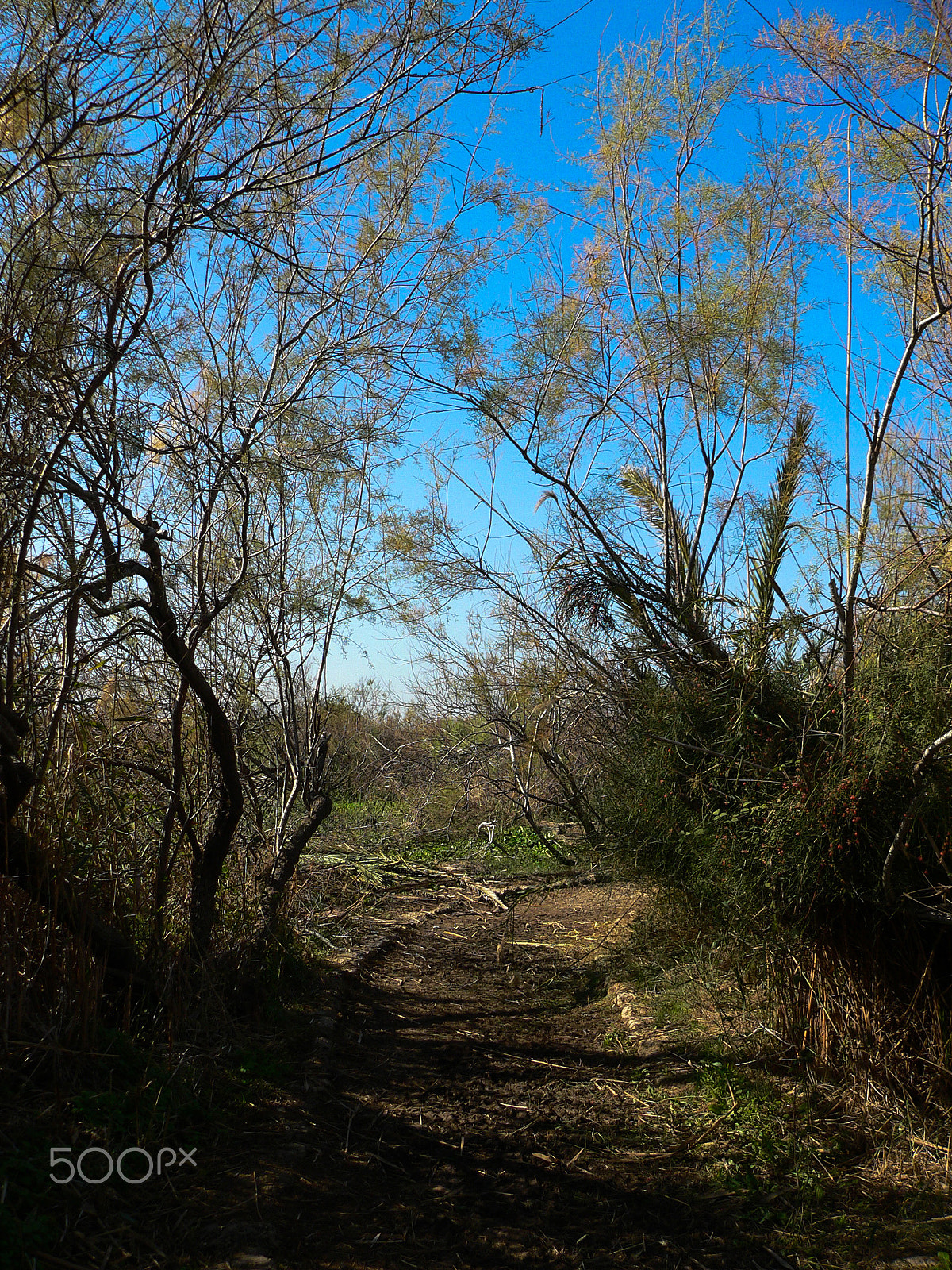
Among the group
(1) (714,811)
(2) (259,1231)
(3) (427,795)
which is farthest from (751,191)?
(3) (427,795)

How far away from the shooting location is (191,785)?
406 centimetres

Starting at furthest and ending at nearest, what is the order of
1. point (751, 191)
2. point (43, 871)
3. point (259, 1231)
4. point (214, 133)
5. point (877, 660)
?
point (751, 191) < point (877, 660) < point (214, 133) < point (43, 871) < point (259, 1231)

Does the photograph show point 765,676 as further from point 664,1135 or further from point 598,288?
point 598,288

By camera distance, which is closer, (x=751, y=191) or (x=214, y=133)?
(x=214, y=133)

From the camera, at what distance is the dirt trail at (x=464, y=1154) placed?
273 centimetres

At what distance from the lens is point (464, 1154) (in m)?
3.40

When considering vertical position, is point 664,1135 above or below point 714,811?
below

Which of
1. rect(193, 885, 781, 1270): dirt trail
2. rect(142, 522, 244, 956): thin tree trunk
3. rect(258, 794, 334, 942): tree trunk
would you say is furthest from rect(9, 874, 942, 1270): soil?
rect(142, 522, 244, 956): thin tree trunk

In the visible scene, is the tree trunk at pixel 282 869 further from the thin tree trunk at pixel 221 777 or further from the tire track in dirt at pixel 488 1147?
the tire track in dirt at pixel 488 1147

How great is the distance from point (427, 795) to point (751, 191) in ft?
24.2

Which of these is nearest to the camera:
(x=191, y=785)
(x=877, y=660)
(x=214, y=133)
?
(x=214, y=133)

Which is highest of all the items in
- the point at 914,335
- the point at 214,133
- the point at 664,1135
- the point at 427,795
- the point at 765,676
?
the point at 214,133
